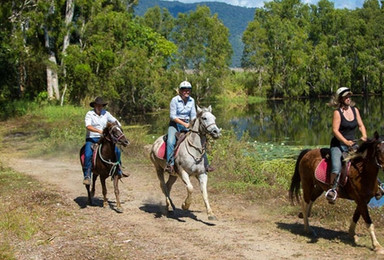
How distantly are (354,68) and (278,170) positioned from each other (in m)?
64.5

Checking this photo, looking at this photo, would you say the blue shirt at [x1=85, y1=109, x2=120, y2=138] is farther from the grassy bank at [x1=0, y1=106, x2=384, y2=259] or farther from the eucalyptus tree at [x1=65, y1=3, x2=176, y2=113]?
the eucalyptus tree at [x1=65, y1=3, x2=176, y2=113]

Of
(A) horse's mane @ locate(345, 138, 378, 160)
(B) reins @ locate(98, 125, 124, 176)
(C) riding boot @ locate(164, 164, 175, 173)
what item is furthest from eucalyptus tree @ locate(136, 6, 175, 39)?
(A) horse's mane @ locate(345, 138, 378, 160)

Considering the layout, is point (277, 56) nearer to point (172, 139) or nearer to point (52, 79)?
point (52, 79)

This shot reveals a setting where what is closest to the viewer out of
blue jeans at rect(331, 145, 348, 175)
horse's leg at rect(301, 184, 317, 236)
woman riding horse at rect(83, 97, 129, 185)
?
blue jeans at rect(331, 145, 348, 175)

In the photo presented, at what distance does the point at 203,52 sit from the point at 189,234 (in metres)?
60.4

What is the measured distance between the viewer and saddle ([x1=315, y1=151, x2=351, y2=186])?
7820mm

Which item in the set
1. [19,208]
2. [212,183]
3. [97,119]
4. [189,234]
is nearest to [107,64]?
[212,183]

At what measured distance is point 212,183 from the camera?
13.6 metres

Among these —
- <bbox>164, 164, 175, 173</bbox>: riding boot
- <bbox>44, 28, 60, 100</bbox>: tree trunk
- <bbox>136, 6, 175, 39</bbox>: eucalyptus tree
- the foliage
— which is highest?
<bbox>136, 6, 175, 39</bbox>: eucalyptus tree

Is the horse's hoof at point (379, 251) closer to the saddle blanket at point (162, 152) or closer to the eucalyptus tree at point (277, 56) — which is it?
the saddle blanket at point (162, 152)

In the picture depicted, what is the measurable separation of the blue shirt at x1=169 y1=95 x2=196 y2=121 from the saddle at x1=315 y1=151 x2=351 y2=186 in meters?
2.97

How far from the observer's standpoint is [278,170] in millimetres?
16266

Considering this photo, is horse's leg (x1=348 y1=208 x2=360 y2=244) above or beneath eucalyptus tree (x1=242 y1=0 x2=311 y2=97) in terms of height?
beneath

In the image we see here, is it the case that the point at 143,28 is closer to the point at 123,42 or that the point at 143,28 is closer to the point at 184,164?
the point at 123,42
